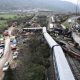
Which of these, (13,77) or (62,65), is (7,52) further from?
(62,65)

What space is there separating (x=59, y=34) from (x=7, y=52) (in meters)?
11.7

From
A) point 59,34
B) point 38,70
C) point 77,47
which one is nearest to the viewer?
point 38,70

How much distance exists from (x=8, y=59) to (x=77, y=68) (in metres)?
17.5

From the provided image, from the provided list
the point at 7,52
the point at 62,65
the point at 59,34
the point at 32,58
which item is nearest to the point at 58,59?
the point at 62,65

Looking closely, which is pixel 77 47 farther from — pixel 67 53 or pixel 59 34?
pixel 59 34

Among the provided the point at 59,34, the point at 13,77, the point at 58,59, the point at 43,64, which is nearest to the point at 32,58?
the point at 43,64

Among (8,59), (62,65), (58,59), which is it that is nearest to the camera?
(62,65)

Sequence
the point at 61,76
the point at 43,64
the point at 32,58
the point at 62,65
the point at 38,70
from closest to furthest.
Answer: the point at 61,76 < the point at 62,65 < the point at 38,70 < the point at 43,64 < the point at 32,58

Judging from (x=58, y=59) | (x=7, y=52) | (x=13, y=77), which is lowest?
(x=7, y=52)

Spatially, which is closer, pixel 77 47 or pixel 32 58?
pixel 32 58

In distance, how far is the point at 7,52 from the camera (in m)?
46.9

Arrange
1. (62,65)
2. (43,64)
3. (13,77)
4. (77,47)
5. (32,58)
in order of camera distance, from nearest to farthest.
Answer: (62,65) < (13,77) < (43,64) < (32,58) < (77,47)

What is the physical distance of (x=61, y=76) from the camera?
58.3 feet

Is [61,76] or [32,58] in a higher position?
[61,76]
